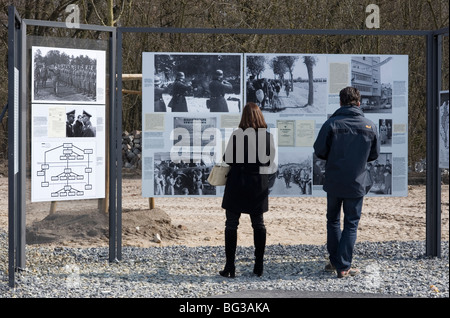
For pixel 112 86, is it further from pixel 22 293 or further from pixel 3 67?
pixel 3 67

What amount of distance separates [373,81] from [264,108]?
3.84ft

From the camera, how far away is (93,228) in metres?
8.53

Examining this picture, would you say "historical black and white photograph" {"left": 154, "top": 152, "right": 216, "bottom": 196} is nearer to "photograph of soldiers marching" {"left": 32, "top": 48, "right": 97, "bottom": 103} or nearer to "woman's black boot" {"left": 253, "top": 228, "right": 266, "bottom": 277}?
"photograph of soldiers marching" {"left": 32, "top": 48, "right": 97, "bottom": 103}

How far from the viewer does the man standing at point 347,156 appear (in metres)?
6.11

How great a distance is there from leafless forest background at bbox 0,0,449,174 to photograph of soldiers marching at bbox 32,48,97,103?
26.3 ft

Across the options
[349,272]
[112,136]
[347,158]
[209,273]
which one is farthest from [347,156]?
[112,136]

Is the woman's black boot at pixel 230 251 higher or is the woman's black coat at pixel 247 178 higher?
the woman's black coat at pixel 247 178

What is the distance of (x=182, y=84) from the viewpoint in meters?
7.16

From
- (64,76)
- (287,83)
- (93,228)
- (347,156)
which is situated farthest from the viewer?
(93,228)

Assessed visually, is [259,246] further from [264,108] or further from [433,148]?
[433,148]

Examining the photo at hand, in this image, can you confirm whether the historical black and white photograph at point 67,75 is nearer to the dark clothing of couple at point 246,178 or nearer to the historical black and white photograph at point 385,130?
the dark clothing of couple at point 246,178

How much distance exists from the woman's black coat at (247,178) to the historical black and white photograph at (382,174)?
169 centimetres
